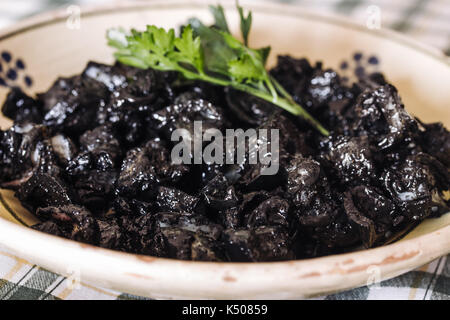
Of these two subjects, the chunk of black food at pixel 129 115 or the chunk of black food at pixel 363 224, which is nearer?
the chunk of black food at pixel 363 224

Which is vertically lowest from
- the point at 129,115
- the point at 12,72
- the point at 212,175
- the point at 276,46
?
the point at 212,175

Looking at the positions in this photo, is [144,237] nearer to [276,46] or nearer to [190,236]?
[190,236]

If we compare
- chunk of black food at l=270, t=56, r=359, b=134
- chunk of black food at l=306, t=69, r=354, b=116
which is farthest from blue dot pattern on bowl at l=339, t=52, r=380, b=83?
chunk of black food at l=306, t=69, r=354, b=116

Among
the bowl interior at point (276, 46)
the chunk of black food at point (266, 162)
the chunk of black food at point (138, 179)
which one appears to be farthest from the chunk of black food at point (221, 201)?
the bowl interior at point (276, 46)

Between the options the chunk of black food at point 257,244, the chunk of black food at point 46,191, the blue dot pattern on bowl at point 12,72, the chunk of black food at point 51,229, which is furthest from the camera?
the blue dot pattern on bowl at point 12,72

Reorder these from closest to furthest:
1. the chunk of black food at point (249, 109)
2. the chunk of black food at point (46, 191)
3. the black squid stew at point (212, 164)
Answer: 1. the black squid stew at point (212, 164)
2. the chunk of black food at point (46, 191)
3. the chunk of black food at point (249, 109)

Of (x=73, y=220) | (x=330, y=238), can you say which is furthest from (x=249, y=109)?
(x=73, y=220)

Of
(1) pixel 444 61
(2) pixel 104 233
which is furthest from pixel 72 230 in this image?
(1) pixel 444 61

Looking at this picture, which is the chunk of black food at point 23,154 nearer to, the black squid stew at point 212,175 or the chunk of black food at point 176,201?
the black squid stew at point 212,175
